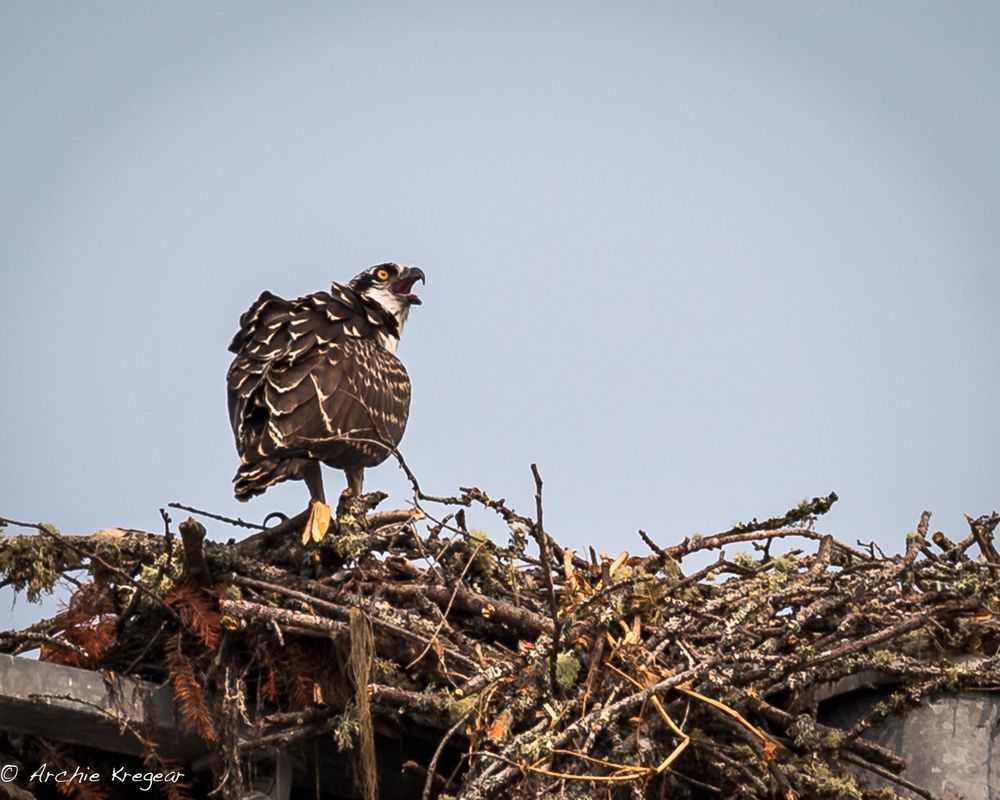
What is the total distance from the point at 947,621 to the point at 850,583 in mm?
440

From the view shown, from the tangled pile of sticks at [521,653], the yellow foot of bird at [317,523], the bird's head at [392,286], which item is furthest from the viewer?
the bird's head at [392,286]

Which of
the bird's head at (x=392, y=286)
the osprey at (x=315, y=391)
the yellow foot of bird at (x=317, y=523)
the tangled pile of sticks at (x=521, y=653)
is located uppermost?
the bird's head at (x=392, y=286)

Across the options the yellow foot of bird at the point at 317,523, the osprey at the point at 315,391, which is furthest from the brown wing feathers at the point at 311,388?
the yellow foot of bird at the point at 317,523

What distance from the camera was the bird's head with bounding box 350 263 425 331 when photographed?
365 inches

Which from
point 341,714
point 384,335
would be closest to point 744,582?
point 341,714

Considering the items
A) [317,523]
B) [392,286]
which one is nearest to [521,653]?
[317,523]

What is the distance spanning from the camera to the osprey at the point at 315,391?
6.89 meters

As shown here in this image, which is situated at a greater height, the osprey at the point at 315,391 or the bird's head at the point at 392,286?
the bird's head at the point at 392,286

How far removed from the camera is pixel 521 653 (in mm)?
5805

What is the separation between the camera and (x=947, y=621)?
240 inches

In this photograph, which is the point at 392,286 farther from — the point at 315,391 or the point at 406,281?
the point at 315,391

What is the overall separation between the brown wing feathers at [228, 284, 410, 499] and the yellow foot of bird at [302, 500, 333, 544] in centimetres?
40

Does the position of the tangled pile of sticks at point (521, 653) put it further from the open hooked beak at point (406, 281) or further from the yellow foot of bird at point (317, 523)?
the open hooked beak at point (406, 281)

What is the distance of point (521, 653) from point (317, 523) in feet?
3.47
